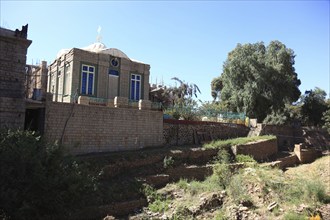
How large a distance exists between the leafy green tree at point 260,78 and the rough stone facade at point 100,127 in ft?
43.7

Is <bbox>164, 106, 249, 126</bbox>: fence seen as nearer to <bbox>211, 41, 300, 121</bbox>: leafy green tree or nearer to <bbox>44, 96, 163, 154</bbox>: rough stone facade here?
<bbox>44, 96, 163, 154</bbox>: rough stone facade

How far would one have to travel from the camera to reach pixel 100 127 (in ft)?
59.7

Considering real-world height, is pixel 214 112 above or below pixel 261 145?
above

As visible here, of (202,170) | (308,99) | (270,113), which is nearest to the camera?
(202,170)

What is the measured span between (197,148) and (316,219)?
9.49m

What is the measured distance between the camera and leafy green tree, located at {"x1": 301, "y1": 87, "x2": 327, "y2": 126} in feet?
117

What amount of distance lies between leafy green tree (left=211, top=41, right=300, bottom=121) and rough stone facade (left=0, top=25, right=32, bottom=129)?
21.4 meters

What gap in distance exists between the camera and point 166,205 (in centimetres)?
1465

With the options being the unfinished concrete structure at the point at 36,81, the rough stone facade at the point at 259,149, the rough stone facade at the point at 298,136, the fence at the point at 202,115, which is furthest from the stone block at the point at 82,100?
the rough stone facade at the point at 298,136

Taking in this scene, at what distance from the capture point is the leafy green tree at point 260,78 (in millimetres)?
30672

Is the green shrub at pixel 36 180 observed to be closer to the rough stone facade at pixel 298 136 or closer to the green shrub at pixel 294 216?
the green shrub at pixel 294 216

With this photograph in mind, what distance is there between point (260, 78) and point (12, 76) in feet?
74.4

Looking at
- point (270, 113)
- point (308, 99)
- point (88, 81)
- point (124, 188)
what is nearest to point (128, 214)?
point (124, 188)

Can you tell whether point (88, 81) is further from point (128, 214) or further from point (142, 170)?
point (128, 214)
